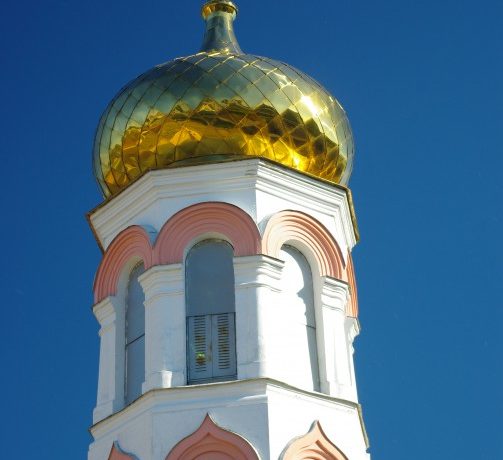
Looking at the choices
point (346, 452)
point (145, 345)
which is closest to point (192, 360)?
point (145, 345)

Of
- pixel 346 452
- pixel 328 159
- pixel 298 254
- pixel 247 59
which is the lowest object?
pixel 346 452

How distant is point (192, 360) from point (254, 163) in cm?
219

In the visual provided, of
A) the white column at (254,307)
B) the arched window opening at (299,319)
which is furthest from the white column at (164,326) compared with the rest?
the arched window opening at (299,319)

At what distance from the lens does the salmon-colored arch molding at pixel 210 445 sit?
603 inches

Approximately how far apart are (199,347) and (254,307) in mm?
662

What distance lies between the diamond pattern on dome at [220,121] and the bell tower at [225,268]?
19 millimetres

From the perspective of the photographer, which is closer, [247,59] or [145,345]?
[145,345]

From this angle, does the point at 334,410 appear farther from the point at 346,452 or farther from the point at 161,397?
the point at 161,397

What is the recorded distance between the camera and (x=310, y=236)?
56.0 ft

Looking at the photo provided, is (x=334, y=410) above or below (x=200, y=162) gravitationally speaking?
below

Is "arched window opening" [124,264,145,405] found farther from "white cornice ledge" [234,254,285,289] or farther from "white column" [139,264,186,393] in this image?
"white cornice ledge" [234,254,285,289]

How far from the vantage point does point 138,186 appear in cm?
1719

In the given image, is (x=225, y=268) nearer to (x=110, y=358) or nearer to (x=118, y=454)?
(x=110, y=358)

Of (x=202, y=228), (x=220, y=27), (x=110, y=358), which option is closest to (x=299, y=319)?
(x=202, y=228)
